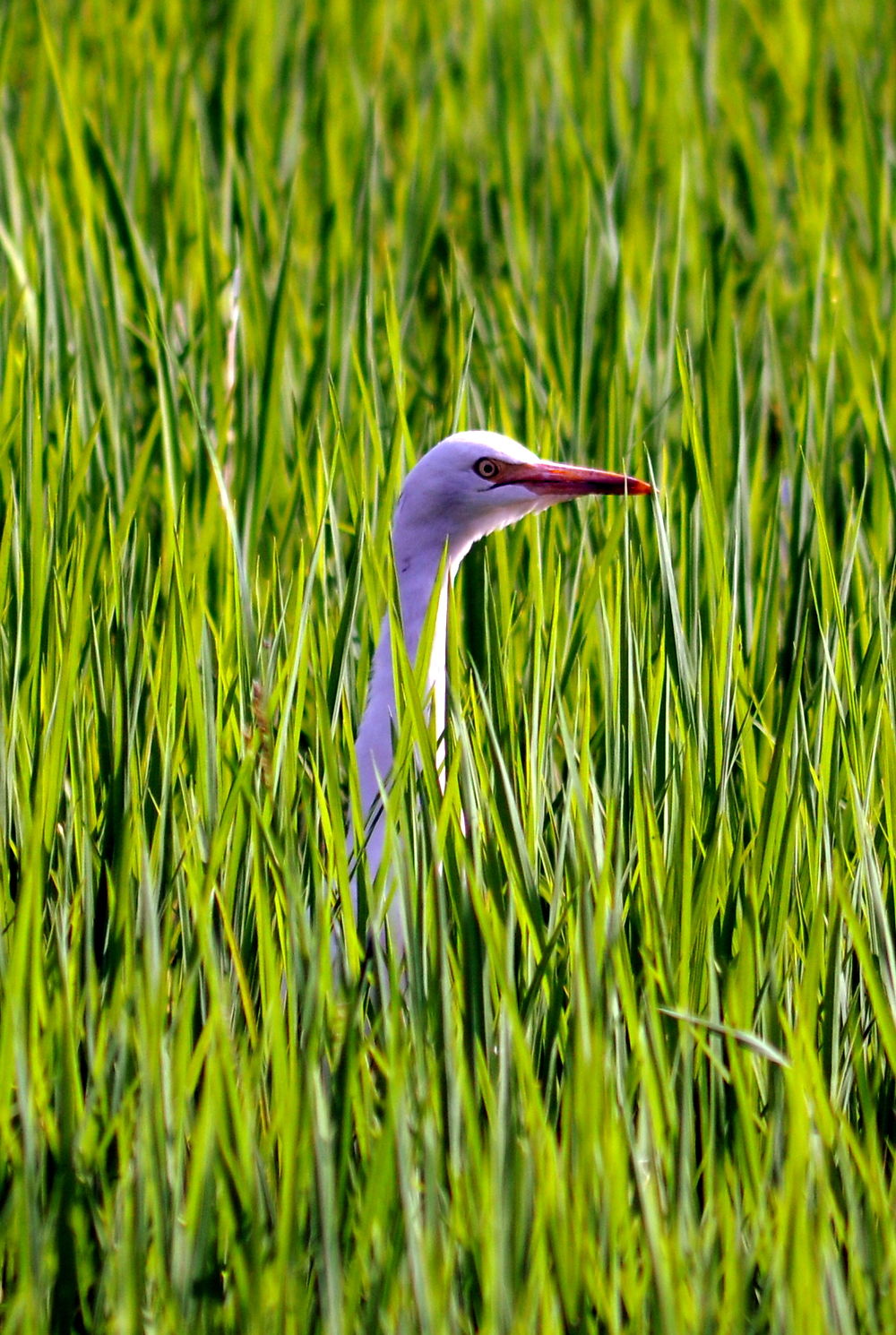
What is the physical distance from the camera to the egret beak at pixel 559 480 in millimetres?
2080

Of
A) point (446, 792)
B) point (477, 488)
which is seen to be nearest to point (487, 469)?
point (477, 488)

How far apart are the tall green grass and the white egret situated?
2.5 inches

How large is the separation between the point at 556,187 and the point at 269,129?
879 millimetres

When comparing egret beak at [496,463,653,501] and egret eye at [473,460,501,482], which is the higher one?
egret eye at [473,460,501,482]

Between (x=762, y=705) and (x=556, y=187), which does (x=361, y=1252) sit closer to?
(x=762, y=705)

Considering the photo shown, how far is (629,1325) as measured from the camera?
4.51ft

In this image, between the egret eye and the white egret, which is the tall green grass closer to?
the white egret

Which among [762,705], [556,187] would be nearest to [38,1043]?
[762,705]

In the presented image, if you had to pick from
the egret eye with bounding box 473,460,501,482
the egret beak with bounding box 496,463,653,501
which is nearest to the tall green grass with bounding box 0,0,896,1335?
the egret beak with bounding box 496,463,653,501

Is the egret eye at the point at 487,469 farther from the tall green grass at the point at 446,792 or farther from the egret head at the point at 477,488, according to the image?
the tall green grass at the point at 446,792

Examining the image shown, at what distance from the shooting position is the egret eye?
207cm

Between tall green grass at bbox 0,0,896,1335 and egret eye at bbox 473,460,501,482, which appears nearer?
tall green grass at bbox 0,0,896,1335

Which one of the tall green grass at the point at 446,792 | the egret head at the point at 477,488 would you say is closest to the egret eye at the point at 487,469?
the egret head at the point at 477,488

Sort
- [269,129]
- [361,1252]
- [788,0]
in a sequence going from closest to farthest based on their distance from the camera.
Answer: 1. [361,1252]
2. [269,129]
3. [788,0]
